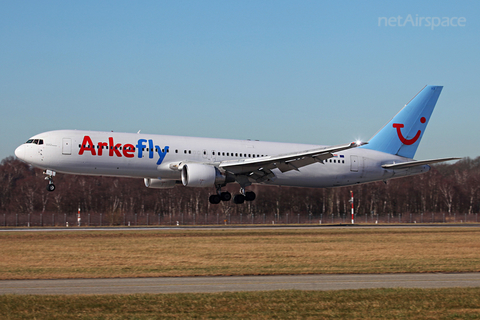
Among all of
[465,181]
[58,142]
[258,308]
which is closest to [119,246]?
[58,142]

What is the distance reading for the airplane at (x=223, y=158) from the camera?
3803 cm

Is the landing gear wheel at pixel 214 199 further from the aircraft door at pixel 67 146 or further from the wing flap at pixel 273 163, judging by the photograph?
the aircraft door at pixel 67 146

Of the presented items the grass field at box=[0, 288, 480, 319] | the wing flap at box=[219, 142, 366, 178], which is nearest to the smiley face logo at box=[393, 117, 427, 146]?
the wing flap at box=[219, 142, 366, 178]

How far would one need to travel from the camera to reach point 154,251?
100 feet

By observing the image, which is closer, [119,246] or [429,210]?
[119,246]

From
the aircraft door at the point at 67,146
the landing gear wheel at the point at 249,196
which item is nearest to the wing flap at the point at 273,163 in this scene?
the landing gear wheel at the point at 249,196

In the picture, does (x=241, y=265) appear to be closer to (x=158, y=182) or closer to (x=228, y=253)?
(x=228, y=253)

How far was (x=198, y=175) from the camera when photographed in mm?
39094

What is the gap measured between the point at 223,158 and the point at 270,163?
361 centimetres

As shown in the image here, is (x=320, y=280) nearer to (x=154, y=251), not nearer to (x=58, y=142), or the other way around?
(x=154, y=251)

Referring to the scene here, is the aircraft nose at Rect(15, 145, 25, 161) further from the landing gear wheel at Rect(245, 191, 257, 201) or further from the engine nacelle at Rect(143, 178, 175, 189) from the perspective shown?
the landing gear wheel at Rect(245, 191, 257, 201)

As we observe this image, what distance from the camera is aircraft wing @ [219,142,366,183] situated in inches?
1557

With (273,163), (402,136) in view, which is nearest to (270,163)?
(273,163)

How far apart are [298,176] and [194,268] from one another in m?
22.1
